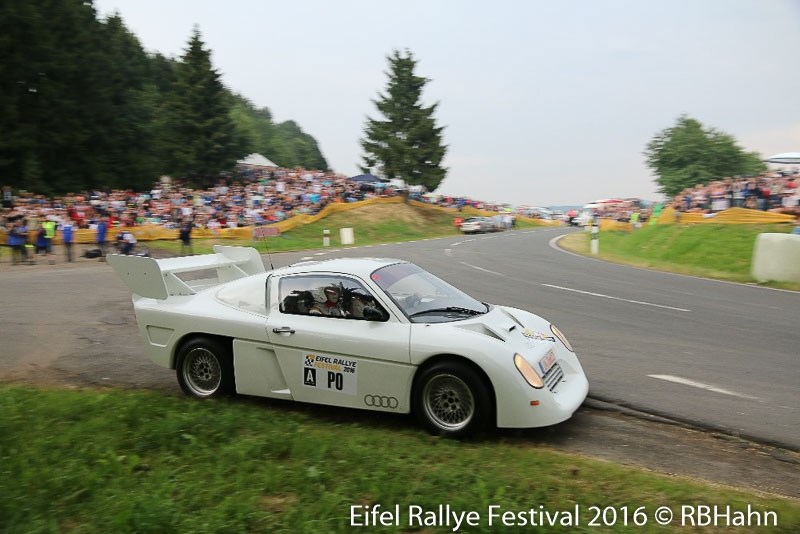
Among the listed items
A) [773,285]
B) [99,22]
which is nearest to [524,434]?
[773,285]

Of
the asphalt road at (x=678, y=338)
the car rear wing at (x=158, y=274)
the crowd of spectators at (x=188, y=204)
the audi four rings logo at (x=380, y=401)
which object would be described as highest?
the crowd of spectators at (x=188, y=204)

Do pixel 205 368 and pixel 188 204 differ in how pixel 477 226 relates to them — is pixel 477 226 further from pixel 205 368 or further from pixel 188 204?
pixel 205 368

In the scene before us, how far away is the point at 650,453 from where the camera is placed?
495 centimetres

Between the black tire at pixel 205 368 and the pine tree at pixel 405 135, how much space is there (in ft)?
172

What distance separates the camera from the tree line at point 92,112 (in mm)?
45438

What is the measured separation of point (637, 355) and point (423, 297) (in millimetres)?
3426

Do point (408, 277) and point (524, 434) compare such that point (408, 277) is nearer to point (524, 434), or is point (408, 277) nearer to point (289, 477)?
point (524, 434)

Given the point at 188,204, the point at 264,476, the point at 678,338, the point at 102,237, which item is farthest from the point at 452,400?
the point at 188,204

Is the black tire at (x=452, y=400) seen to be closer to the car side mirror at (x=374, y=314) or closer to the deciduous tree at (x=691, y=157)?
the car side mirror at (x=374, y=314)

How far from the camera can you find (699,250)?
20234 millimetres

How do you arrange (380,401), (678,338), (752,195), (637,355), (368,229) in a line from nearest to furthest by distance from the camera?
1. (380,401)
2. (637,355)
3. (678,338)
4. (752,195)
5. (368,229)

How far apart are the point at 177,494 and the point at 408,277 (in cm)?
288

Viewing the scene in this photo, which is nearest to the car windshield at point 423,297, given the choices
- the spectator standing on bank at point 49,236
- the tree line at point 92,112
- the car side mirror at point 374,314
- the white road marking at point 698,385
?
the car side mirror at point 374,314

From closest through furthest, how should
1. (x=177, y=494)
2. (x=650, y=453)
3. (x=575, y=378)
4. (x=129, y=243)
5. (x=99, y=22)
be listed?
(x=177, y=494), (x=650, y=453), (x=575, y=378), (x=129, y=243), (x=99, y=22)
